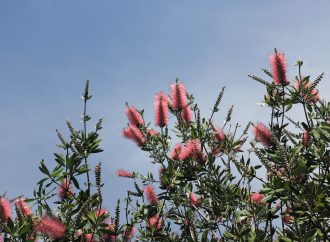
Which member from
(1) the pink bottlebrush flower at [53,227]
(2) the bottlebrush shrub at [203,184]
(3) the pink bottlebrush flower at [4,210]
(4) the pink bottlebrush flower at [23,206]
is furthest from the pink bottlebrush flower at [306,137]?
(3) the pink bottlebrush flower at [4,210]

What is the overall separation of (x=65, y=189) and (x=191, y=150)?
56.3 inches

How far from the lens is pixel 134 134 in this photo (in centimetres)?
524

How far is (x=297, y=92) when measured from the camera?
4793 millimetres

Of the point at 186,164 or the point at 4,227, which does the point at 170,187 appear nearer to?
the point at 186,164

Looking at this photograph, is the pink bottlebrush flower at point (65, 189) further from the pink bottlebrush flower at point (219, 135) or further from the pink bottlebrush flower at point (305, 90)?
the pink bottlebrush flower at point (305, 90)

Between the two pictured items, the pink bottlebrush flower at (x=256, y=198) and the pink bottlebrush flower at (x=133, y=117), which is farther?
the pink bottlebrush flower at (x=133, y=117)

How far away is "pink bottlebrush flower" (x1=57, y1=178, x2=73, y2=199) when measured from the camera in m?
4.11

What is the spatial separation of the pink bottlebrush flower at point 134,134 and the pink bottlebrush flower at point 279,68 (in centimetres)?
154

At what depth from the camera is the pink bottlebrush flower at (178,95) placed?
5328 millimetres

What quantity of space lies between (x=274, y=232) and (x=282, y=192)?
97 centimetres

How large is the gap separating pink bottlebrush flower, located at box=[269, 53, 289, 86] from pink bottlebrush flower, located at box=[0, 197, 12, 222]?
2.74m

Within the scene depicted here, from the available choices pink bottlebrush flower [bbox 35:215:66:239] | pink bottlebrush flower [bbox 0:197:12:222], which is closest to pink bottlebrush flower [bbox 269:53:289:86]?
pink bottlebrush flower [bbox 35:215:66:239]

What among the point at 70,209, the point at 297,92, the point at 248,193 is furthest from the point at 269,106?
the point at 70,209

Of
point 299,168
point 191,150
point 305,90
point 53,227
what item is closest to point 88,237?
point 53,227
